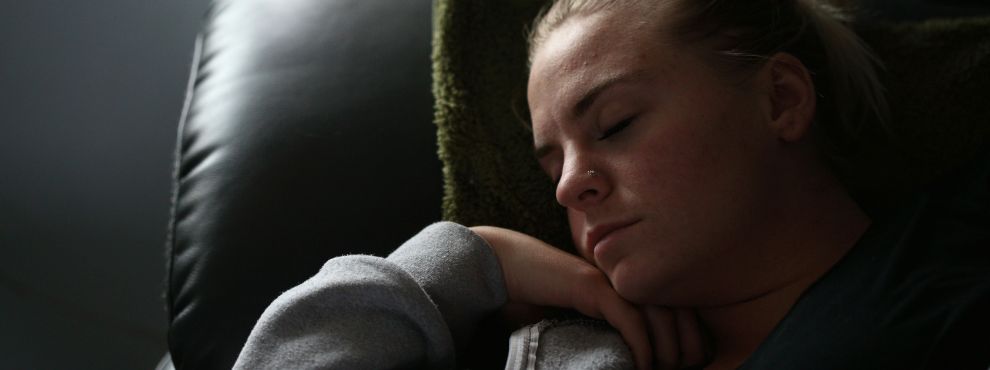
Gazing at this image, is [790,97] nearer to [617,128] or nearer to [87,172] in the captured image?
[617,128]

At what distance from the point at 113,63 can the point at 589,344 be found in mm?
1022

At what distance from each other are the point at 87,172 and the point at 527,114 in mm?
835

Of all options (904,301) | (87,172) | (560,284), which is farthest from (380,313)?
(87,172)

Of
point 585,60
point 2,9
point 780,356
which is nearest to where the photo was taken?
point 780,356

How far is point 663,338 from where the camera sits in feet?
2.73

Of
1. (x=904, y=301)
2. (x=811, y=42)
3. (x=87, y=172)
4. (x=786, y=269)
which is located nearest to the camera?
(x=904, y=301)

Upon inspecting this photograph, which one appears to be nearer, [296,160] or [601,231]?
[601,231]

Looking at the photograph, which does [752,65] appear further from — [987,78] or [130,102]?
[130,102]

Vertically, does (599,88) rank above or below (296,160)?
above

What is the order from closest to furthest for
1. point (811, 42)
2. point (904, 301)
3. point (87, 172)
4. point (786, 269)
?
point (904, 301) → point (786, 269) → point (811, 42) → point (87, 172)

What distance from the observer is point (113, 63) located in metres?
1.47

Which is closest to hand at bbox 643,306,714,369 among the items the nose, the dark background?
the nose

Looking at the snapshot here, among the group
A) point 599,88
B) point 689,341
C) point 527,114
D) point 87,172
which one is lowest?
→ point 87,172

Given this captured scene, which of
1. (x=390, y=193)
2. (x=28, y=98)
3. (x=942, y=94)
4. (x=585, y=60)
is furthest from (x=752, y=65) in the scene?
(x=28, y=98)
